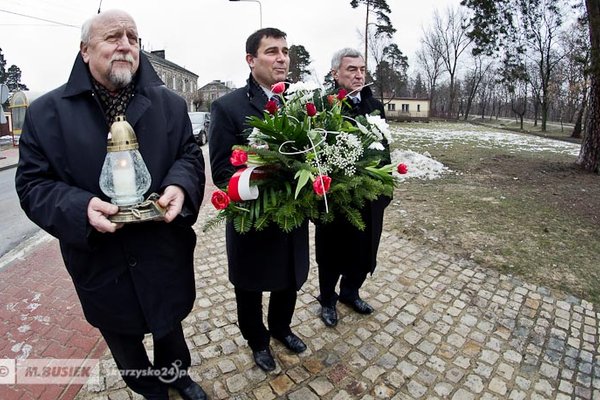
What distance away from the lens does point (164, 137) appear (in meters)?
1.89

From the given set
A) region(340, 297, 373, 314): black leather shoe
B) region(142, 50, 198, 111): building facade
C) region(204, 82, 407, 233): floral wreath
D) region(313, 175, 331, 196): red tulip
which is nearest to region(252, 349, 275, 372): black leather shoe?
region(340, 297, 373, 314): black leather shoe

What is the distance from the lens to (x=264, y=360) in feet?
8.84

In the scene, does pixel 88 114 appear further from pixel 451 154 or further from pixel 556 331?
pixel 451 154

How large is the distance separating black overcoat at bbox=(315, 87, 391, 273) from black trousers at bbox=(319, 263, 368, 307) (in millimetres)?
28

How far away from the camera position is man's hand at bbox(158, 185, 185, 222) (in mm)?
1690

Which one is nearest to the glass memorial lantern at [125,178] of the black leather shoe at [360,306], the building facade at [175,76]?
the black leather shoe at [360,306]

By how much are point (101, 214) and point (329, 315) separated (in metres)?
2.21

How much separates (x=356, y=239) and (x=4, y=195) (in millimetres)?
9258

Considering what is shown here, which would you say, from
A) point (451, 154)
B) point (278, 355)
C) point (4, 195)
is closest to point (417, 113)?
point (451, 154)

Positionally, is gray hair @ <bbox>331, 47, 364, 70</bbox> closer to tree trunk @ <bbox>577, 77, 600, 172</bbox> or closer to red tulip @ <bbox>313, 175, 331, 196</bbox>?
red tulip @ <bbox>313, 175, 331, 196</bbox>

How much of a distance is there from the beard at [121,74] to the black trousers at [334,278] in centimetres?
205

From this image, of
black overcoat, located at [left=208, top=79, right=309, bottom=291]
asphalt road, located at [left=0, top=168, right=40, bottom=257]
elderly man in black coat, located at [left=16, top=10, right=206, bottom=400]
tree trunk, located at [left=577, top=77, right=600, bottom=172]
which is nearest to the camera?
elderly man in black coat, located at [left=16, top=10, right=206, bottom=400]

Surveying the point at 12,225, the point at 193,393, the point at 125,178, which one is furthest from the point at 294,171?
the point at 12,225

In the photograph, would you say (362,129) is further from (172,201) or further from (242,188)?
(172,201)
